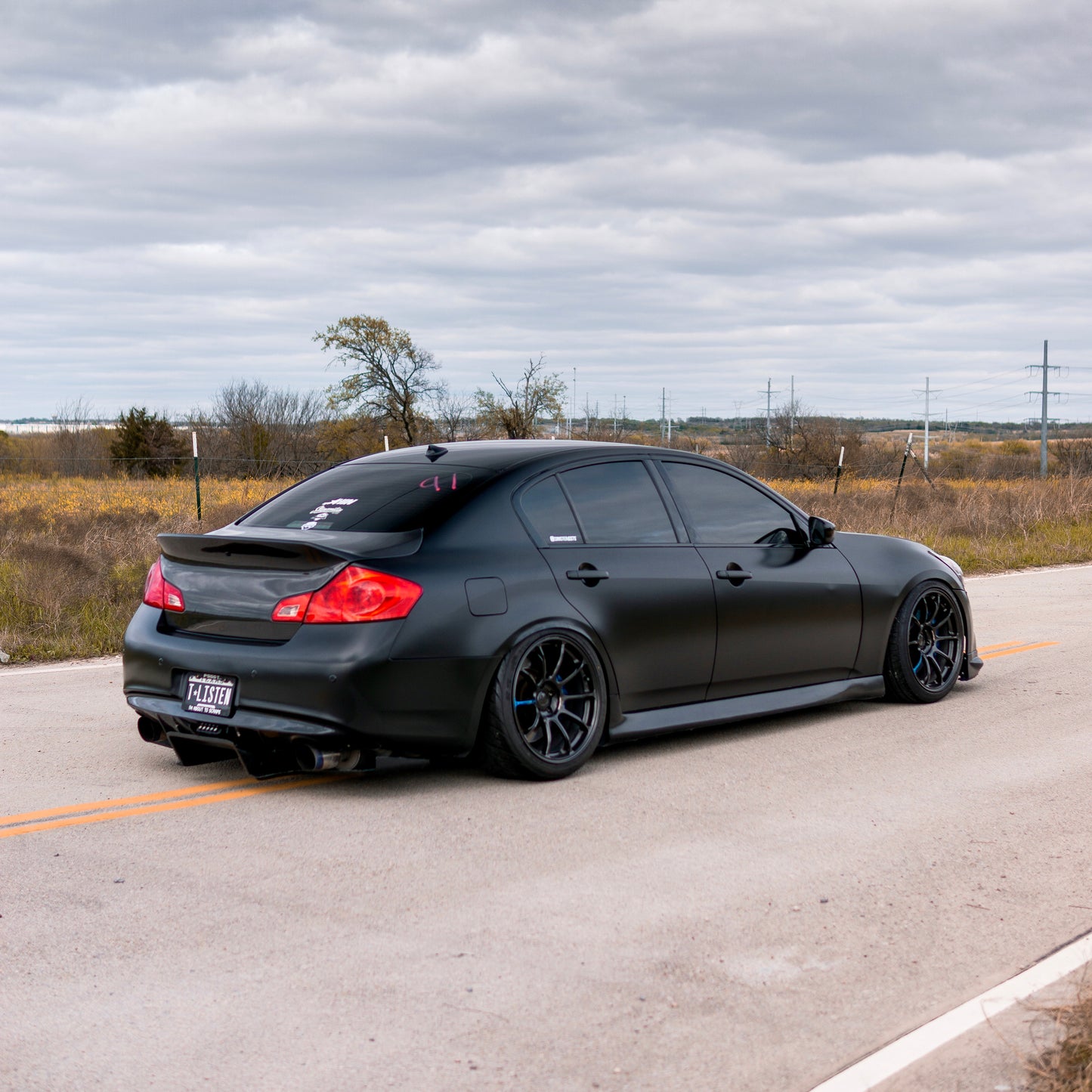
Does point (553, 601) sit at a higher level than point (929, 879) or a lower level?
higher

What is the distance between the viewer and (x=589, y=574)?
638cm

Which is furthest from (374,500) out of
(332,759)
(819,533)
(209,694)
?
(819,533)

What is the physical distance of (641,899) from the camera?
4555mm

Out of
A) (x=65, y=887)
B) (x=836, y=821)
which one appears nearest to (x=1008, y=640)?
(x=836, y=821)

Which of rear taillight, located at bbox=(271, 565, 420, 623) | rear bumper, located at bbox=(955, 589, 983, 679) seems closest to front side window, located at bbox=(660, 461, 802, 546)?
rear bumper, located at bbox=(955, 589, 983, 679)

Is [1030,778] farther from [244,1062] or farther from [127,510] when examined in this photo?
[127,510]

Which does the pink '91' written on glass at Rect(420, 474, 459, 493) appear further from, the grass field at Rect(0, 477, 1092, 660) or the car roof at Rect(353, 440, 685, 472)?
the grass field at Rect(0, 477, 1092, 660)

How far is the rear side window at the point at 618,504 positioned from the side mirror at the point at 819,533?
1053 mm

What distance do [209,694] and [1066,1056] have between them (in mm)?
3905

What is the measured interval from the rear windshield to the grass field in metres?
4.47

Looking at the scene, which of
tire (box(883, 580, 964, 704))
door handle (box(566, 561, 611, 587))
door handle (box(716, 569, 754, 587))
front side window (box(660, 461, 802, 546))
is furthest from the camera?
tire (box(883, 580, 964, 704))

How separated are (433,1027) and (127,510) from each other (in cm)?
2098

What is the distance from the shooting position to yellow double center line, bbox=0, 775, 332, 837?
5.51 meters

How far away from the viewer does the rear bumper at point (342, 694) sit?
18.3ft
